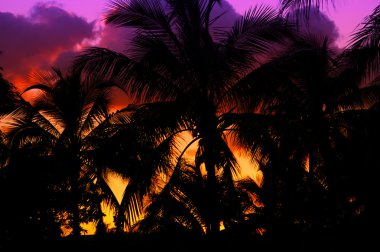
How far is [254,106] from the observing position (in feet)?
33.5

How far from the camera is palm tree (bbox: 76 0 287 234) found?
9.96 meters

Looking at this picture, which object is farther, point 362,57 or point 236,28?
point 236,28

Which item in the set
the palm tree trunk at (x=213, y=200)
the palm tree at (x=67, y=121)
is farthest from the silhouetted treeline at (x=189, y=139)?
the palm tree at (x=67, y=121)

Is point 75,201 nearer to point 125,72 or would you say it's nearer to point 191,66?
point 125,72

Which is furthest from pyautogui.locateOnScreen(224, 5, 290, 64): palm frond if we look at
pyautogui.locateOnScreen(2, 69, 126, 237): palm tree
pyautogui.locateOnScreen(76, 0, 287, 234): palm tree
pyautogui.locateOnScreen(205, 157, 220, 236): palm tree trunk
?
pyautogui.locateOnScreen(2, 69, 126, 237): palm tree

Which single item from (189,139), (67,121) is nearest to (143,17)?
(189,139)

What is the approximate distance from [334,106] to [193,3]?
842 centimetres

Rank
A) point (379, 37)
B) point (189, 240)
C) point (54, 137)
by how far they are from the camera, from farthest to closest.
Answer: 1. point (54, 137)
2. point (189, 240)
3. point (379, 37)

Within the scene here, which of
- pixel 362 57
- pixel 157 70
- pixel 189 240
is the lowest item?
pixel 189 240

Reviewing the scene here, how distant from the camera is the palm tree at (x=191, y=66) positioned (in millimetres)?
9961

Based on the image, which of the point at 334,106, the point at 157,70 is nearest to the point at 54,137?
the point at 157,70

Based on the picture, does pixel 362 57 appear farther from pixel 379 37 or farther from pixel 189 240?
pixel 189 240

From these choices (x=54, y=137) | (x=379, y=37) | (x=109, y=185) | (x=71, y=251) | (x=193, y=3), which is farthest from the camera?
(x=109, y=185)

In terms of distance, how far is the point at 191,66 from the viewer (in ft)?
32.5
